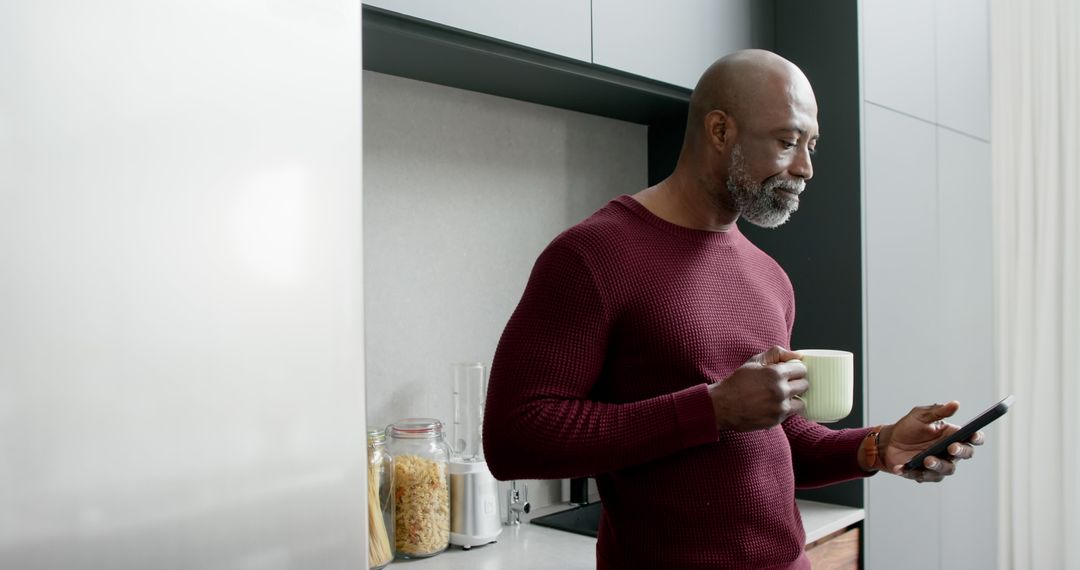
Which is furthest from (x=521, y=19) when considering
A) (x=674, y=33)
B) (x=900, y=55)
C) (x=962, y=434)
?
(x=900, y=55)

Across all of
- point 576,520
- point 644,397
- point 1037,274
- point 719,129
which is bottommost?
point 576,520

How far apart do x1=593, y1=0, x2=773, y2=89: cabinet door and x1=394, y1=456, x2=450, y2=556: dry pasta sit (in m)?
0.80

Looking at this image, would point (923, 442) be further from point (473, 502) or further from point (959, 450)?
point (473, 502)

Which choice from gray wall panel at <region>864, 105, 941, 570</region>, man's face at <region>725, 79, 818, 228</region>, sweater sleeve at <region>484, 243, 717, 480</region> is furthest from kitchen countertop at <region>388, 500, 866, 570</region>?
man's face at <region>725, 79, 818, 228</region>

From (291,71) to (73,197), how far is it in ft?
0.63

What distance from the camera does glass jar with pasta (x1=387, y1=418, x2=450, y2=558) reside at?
156 cm

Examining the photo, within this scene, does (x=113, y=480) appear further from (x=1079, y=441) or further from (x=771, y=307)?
(x=1079, y=441)

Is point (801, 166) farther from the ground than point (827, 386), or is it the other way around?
point (801, 166)

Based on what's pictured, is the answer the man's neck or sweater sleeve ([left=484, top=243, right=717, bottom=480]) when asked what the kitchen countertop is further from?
the man's neck

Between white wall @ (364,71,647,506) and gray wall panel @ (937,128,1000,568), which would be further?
gray wall panel @ (937,128,1000,568)

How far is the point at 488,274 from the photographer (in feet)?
6.34

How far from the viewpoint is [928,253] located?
2205 millimetres

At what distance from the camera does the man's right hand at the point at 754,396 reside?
100cm

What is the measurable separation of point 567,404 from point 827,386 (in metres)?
0.31
